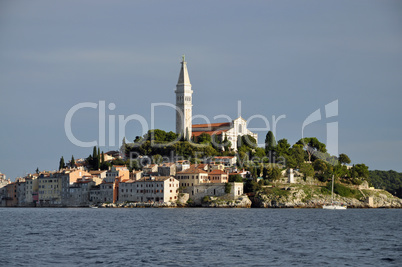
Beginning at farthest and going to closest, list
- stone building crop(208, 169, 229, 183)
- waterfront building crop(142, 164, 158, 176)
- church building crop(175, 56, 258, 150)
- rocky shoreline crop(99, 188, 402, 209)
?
church building crop(175, 56, 258, 150)
waterfront building crop(142, 164, 158, 176)
stone building crop(208, 169, 229, 183)
rocky shoreline crop(99, 188, 402, 209)

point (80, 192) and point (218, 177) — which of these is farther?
point (80, 192)

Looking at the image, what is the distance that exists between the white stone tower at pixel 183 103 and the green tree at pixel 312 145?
21.3m

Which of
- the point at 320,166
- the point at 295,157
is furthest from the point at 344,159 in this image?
the point at 295,157

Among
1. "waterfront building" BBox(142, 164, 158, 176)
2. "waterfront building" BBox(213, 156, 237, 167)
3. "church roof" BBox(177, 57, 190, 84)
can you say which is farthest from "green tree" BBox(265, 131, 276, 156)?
"waterfront building" BBox(142, 164, 158, 176)

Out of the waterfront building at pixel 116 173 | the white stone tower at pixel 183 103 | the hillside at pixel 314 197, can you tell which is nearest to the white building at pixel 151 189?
the waterfront building at pixel 116 173

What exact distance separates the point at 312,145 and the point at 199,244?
273ft

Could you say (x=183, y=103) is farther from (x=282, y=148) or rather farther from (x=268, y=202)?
(x=268, y=202)

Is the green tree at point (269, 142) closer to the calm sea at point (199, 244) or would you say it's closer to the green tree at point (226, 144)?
the green tree at point (226, 144)

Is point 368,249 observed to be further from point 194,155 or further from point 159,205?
point 194,155

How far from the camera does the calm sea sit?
33875 mm

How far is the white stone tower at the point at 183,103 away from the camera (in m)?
120

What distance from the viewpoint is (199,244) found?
40812 millimetres

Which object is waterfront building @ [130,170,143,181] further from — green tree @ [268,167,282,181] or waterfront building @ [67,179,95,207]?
green tree @ [268,167,282,181]

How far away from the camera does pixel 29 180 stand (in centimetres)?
11194
